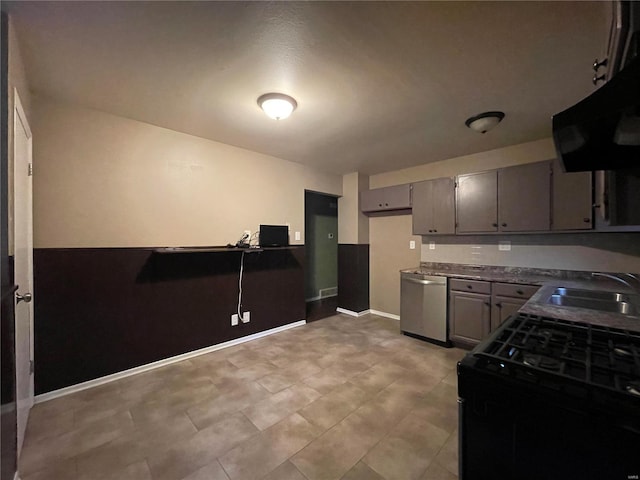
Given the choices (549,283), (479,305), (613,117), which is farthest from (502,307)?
(613,117)

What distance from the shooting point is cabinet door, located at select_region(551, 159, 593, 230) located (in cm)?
262

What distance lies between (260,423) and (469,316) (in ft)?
8.16

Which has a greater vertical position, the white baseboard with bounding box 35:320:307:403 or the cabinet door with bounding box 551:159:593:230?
the cabinet door with bounding box 551:159:593:230

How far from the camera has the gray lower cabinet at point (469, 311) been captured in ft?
9.80

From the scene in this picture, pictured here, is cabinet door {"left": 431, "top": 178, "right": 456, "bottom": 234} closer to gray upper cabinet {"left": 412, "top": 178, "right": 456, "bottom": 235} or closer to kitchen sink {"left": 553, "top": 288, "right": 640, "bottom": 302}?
gray upper cabinet {"left": 412, "top": 178, "right": 456, "bottom": 235}

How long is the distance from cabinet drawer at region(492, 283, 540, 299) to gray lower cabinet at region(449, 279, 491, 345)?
3.4 inches

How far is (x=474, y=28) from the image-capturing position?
4.90 feet

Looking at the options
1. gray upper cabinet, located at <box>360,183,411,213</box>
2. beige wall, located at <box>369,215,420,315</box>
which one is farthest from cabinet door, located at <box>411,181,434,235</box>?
beige wall, located at <box>369,215,420,315</box>

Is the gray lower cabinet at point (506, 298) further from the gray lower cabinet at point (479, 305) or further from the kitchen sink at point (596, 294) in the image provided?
the kitchen sink at point (596, 294)

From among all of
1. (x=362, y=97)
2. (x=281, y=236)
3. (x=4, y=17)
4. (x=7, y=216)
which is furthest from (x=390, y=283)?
(x=4, y=17)

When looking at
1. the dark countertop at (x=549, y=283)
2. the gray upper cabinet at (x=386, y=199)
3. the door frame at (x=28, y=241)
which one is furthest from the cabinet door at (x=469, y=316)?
the door frame at (x=28, y=241)

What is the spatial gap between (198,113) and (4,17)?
1.21 m

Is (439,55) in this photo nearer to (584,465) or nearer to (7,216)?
(584,465)

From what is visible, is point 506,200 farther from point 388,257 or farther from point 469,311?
point 388,257
